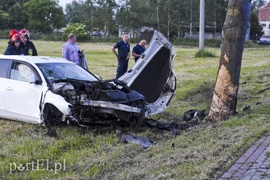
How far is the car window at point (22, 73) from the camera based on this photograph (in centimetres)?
817

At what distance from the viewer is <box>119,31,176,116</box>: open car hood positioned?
9.35 metres

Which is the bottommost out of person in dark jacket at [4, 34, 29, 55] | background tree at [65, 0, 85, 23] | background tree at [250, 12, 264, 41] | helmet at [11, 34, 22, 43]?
background tree at [250, 12, 264, 41]

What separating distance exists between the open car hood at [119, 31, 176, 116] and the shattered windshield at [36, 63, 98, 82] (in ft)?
2.94

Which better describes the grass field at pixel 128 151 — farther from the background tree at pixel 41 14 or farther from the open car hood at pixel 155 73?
the background tree at pixel 41 14

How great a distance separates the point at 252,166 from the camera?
18.8 feet

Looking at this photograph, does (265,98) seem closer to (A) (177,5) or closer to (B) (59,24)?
(A) (177,5)

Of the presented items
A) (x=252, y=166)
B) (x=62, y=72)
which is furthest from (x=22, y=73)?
(x=252, y=166)

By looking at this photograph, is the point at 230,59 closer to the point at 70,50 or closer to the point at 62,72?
the point at 62,72

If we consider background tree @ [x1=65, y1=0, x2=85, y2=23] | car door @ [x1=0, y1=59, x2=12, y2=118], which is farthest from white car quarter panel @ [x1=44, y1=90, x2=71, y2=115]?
background tree @ [x1=65, y1=0, x2=85, y2=23]

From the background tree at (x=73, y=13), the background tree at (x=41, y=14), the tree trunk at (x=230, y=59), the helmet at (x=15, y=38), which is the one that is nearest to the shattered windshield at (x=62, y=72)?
the helmet at (x=15, y=38)

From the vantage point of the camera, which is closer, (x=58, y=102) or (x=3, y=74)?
(x=58, y=102)

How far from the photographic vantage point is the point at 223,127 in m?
7.97

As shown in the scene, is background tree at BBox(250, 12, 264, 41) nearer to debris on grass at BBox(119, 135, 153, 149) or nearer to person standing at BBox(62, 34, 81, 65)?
person standing at BBox(62, 34, 81, 65)

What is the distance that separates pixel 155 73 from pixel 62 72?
2.27 metres
